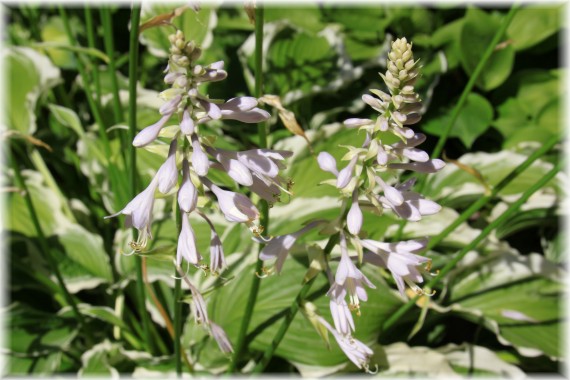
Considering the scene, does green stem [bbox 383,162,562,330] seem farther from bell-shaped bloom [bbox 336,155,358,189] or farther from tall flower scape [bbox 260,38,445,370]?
bell-shaped bloom [bbox 336,155,358,189]

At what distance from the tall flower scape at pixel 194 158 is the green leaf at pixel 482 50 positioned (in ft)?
6.90

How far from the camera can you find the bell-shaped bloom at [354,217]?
1.18m

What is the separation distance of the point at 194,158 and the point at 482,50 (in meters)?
2.36

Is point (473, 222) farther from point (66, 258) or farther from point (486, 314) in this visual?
point (66, 258)

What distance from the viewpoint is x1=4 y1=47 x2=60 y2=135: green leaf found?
2.82 m

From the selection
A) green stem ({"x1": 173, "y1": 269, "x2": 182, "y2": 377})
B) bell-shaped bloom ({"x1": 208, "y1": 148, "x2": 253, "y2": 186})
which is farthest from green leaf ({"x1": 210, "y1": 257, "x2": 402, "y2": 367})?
bell-shaped bloom ({"x1": 208, "y1": 148, "x2": 253, "y2": 186})

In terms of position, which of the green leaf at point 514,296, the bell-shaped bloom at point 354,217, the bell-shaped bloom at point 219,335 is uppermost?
the bell-shaped bloom at point 354,217

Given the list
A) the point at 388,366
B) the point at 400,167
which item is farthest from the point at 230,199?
the point at 388,366

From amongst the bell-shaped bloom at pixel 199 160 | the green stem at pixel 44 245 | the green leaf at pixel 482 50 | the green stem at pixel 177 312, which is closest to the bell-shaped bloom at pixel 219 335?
the green stem at pixel 177 312

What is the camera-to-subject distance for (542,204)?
256cm

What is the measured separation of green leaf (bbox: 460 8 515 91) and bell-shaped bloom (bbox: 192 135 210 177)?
2223 mm

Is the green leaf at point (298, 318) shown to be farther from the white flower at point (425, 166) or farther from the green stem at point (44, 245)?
the white flower at point (425, 166)

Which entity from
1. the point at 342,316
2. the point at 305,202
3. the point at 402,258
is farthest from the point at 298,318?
the point at 402,258

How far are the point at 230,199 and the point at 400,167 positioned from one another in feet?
1.22
